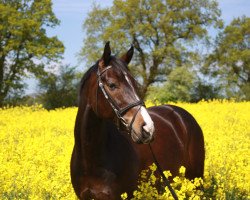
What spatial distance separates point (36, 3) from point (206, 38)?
22.8 m

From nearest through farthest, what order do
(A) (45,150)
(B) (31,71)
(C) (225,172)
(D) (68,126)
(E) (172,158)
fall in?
1. (E) (172,158)
2. (C) (225,172)
3. (A) (45,150)
4. (D) (68,126)
5. (B) (31,71)

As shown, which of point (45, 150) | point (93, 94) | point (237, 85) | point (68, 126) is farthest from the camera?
point (237, 85)

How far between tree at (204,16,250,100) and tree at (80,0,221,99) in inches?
214

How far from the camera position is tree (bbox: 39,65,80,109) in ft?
134

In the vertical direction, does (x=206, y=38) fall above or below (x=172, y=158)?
above

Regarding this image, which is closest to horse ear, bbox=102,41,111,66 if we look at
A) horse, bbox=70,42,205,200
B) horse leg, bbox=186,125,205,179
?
horse, bbox=70,42,205,200

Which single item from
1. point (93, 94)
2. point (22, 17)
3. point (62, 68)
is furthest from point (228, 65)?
point (93, 94)

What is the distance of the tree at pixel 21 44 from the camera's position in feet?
138

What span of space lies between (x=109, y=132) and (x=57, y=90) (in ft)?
124

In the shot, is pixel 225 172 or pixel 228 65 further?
pixel 228 65

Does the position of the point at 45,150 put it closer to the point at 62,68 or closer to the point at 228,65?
the point at 62,68

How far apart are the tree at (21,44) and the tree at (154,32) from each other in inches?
477

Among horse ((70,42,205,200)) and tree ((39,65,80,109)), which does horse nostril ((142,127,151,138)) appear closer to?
horse ((70,42,205,200))

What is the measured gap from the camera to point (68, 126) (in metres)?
16.4
